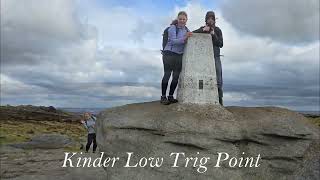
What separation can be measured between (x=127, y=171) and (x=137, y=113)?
6.65 feet

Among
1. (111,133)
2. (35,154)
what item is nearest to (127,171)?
(111,133)

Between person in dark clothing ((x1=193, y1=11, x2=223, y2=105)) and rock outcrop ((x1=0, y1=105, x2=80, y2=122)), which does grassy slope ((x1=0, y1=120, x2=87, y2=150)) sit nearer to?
rock outcrop ((x1=0, y1=105, x2=80, y2=122))

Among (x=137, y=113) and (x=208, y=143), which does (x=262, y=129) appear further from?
(x=137, y=113)

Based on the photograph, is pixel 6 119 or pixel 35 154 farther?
pixel 6 119

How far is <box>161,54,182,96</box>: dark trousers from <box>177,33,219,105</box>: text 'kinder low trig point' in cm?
31

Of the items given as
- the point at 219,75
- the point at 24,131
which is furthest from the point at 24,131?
the point at 219,75

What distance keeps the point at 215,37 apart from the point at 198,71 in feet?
4.52

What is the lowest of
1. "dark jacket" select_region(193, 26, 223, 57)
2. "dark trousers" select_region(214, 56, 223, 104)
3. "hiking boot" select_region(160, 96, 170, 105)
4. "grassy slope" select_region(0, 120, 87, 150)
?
"grassy slope" select_region(0, 120, 87, 150)

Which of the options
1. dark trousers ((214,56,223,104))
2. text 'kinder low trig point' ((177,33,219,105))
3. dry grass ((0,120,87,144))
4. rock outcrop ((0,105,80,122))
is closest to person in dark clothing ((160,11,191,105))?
text 'kinder low trig point' ((177,33,219,105))

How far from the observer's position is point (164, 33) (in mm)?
16734

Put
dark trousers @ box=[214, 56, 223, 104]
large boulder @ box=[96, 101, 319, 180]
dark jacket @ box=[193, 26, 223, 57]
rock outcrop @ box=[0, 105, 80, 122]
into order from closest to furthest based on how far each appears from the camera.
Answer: large boulder @ box=[96, 101, 319, 180]
dark jacket @ box=[193, 26, 223, 57]
dark trousers @ box=[214, 56, 223, 104]
rock outcrop @ box=[0, 105, 80, 122]

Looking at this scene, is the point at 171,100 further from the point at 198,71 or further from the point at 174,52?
the point at 174,52

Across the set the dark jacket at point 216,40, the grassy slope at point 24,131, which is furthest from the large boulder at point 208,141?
the grassy slope at point 24,131

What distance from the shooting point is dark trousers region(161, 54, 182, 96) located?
660 inches
